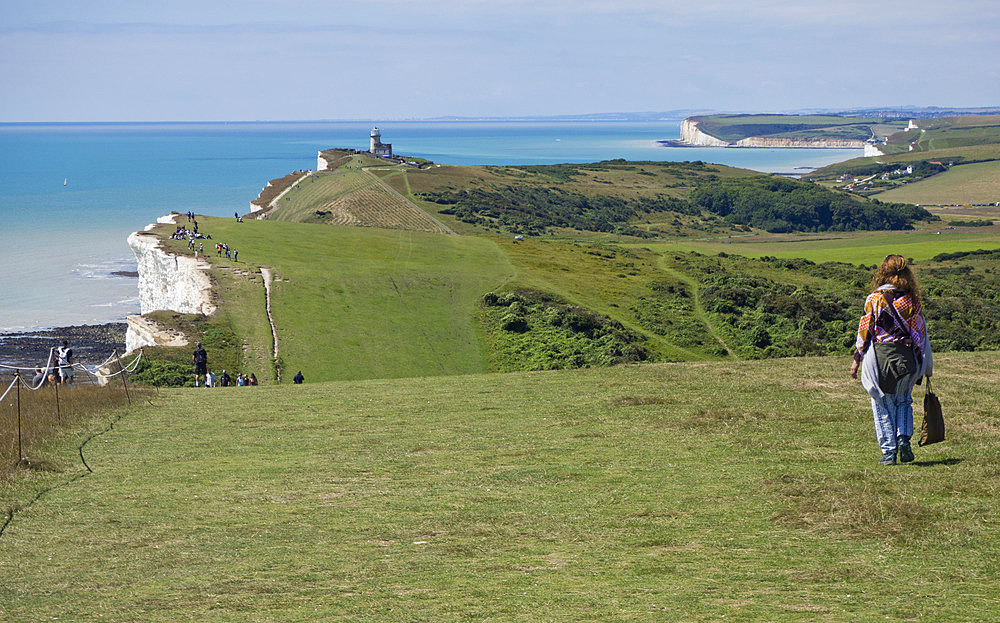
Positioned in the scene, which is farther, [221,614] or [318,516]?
[318,516]

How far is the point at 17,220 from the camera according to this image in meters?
184

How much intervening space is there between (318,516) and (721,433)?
7724 millimetres

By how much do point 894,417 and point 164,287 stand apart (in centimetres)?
5855

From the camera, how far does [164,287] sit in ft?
208

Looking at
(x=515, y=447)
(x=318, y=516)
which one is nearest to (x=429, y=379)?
(x=515, y=447)

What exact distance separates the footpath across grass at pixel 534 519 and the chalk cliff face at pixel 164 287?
27783 mm

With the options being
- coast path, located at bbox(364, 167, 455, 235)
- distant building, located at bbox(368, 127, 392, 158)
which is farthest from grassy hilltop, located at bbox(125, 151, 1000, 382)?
distant building, located at bbox(368, 127, 392, 158)

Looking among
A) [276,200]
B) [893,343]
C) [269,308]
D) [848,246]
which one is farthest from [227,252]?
[848,246]

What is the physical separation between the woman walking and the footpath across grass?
1132mm

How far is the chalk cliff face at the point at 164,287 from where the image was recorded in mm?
46844

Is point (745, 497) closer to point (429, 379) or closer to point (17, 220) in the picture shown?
point (429, 379)

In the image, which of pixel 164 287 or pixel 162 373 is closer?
pixel 162 373

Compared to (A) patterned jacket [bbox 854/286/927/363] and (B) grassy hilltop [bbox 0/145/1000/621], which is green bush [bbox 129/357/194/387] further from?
(A) patterned jacket [bbox 854/286/927/363]

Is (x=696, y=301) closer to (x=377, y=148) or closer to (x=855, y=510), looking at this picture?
(x=855, y=510)
